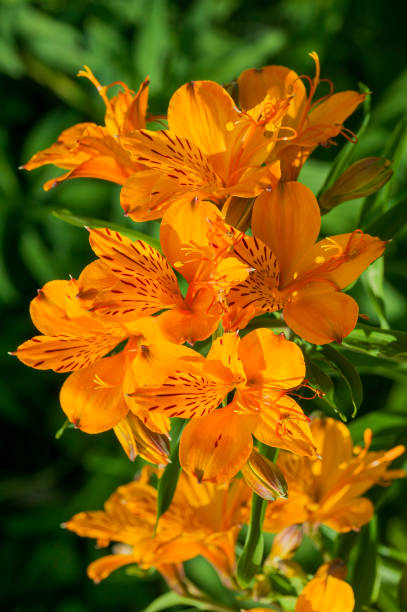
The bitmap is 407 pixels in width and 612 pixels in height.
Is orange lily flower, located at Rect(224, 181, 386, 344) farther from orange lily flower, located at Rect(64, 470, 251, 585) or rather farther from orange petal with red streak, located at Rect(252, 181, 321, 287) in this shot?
orange lily flower, located at Rect(64, 470, 251, 585)

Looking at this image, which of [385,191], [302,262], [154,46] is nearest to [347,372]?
[302,262]

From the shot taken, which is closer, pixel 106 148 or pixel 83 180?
pixel 106 148

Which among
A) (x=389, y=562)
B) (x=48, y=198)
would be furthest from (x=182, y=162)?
(x=48, y=198)

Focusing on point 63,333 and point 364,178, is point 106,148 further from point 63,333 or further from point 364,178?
point 364,178

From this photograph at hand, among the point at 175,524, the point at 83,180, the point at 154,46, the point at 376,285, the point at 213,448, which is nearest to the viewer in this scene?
the point at 213,448

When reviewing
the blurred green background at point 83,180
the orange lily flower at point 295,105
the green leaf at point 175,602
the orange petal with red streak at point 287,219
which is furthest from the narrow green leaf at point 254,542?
the blurred green background at point 83,180

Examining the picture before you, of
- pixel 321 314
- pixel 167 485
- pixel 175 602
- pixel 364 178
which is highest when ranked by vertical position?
pixel 364 178

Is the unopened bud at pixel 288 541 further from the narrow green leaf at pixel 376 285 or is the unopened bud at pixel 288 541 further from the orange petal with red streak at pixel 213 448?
the narrow green leaf at pixel 376 285
